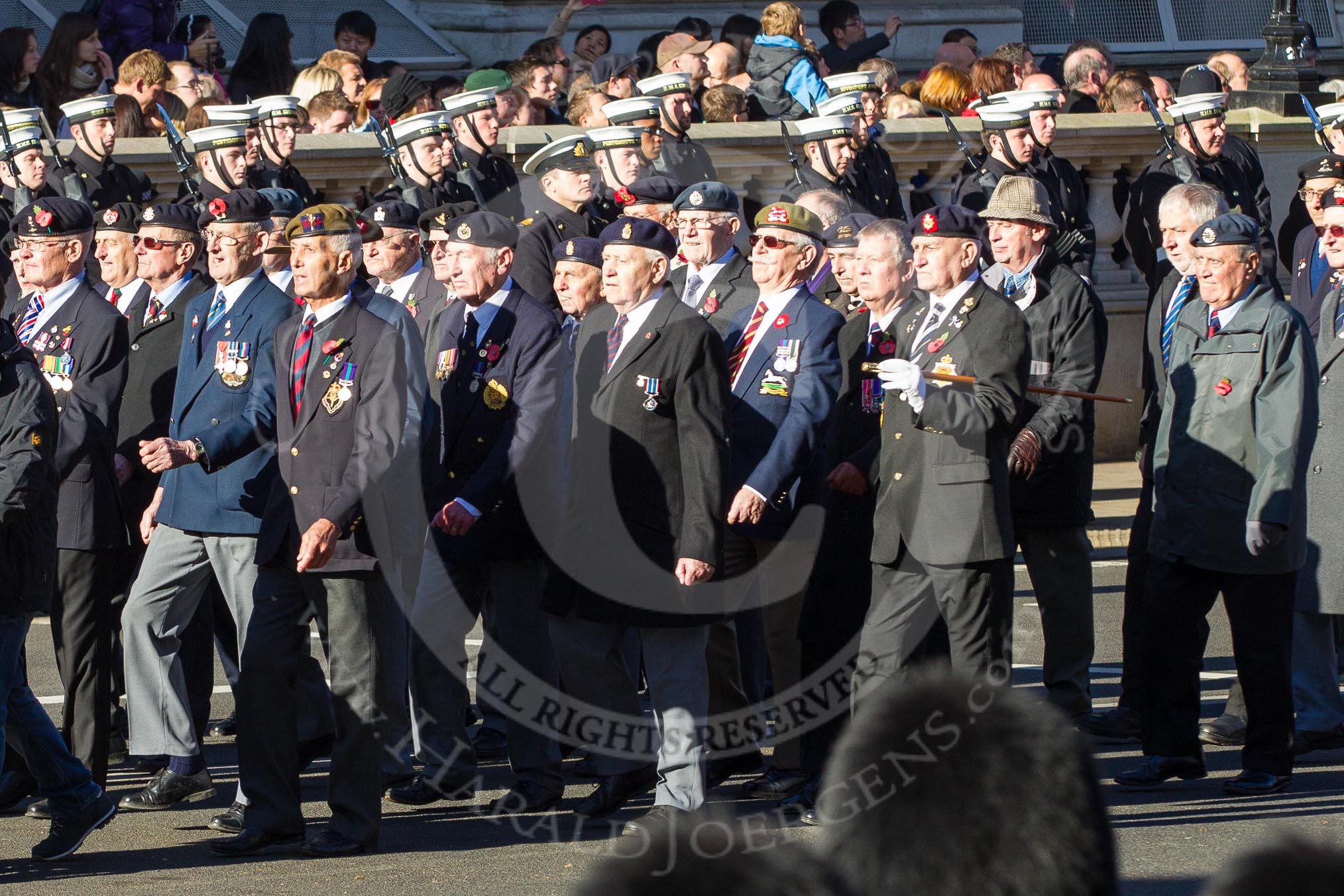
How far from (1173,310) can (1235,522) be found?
119 centimetres

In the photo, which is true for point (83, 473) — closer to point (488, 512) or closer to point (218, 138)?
point (488, 512)

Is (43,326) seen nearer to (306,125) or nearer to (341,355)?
(341,355)

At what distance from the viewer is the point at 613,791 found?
6.54 m

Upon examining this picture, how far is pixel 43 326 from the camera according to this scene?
6.97 metres

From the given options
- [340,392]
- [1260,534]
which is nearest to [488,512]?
[340,392]

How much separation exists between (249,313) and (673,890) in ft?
17.5

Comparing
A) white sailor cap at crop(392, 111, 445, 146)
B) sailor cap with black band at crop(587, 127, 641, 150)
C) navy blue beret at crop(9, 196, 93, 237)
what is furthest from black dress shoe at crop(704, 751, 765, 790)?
white sailor cap at crop(392, 111, 445, 146)

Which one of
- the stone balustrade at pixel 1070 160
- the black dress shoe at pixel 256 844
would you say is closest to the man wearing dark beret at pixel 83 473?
the black dress shoe at pixel 256 844

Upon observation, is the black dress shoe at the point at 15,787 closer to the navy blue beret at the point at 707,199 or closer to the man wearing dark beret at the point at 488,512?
the man wearing dark beret at the point at 488,512

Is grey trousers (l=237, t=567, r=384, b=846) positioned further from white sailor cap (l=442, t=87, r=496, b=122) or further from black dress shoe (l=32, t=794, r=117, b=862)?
white sailor cap (l=442, t=87, r=496, b=122)

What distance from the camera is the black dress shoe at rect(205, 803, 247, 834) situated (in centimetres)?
639

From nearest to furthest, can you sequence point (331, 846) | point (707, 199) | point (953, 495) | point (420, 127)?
point (331, 846) → point (953, 495) → point (707, 199) → point (420, 127)

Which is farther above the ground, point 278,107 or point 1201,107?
point 278,107

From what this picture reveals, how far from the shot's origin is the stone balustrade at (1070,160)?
1188cm
